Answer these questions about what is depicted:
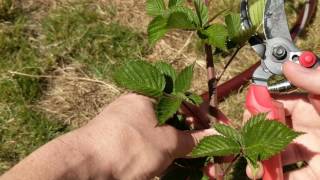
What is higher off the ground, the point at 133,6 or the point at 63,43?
the point at 133,6

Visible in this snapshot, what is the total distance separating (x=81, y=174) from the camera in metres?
1.26

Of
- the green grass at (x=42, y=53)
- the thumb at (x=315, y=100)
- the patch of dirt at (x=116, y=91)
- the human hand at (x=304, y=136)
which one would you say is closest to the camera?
the thumb at (x=315, y=100)

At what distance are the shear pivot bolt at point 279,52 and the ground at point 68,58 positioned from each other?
0.90 meters

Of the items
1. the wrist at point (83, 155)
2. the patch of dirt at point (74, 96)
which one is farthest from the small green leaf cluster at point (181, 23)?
the patch of dirt at point (74, 96)

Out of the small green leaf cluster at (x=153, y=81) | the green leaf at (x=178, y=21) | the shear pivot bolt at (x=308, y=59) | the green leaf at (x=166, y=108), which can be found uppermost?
the green leaf at (x=178, y=21)

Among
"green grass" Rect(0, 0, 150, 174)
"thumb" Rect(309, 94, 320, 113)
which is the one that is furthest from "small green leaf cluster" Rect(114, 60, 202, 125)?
"green grass" Rect(0, 0, 150, 174)

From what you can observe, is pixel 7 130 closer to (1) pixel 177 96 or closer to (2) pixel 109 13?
(2) pixel 109 13

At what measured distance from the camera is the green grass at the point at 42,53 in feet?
7.55

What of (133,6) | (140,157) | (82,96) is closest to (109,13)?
(133,6)

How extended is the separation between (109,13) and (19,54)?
493 millimetres

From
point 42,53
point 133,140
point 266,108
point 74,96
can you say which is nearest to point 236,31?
point 266,108

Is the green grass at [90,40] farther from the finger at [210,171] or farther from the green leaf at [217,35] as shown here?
the green leaf at [217,35]

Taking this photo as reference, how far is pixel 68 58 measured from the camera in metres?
2.52

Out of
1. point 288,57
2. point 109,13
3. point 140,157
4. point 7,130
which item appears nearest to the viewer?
point 140,157
